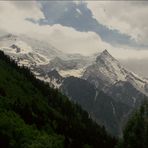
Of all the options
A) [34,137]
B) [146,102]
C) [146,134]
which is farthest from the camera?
[34,137]

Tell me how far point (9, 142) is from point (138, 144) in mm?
45706

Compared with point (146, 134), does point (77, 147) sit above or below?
below

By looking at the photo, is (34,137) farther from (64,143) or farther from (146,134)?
(146,134)

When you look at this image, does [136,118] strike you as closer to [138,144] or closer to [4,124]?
[138,144]

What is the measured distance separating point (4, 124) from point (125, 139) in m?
49.3

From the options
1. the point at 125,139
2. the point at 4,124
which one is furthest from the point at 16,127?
the point at 125,139

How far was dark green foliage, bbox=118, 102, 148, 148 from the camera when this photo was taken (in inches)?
6388

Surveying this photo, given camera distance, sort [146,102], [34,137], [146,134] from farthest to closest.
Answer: [34,137] < [146,102] < [146,134]

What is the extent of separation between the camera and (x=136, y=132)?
165 m

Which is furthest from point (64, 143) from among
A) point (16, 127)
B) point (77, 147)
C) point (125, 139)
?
point (125, 139)

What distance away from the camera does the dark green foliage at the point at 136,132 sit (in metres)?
162

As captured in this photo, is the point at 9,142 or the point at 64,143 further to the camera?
the point at 64,143

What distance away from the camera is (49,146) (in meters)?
186

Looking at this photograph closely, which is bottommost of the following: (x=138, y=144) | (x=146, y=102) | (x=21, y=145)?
(x=21, y=145)
